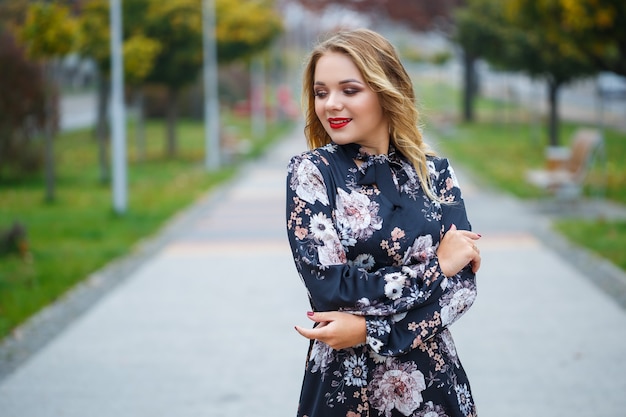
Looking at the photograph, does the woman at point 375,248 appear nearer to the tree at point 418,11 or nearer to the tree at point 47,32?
the tree at point 47,32

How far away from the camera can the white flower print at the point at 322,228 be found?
114 inches

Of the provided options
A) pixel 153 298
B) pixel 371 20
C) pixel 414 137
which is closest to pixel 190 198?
pixel 153 298

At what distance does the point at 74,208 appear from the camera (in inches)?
623

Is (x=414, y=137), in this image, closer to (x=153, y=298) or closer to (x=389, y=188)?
(x=389, y=188)

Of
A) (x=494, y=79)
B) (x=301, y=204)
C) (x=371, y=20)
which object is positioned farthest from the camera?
(x=494, y=79)

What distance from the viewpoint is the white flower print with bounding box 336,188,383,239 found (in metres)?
2.95

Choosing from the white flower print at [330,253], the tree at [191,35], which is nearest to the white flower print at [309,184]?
the white flower print at [330,253]

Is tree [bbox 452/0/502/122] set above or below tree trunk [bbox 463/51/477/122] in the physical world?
above

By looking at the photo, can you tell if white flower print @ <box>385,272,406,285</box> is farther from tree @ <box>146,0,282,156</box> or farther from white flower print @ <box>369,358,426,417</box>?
tree @ <box>146,0,282,156</box>

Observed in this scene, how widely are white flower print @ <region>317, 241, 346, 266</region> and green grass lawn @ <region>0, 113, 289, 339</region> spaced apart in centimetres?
501

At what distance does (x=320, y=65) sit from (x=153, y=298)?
20.1 ft

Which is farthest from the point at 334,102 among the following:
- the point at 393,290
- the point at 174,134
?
the point at 174,134

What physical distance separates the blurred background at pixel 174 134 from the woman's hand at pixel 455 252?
0.61 m

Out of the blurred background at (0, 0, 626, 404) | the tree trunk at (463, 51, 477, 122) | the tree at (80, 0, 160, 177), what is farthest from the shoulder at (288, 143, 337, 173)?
the tree trunk at (463, 51, 477, 122)
